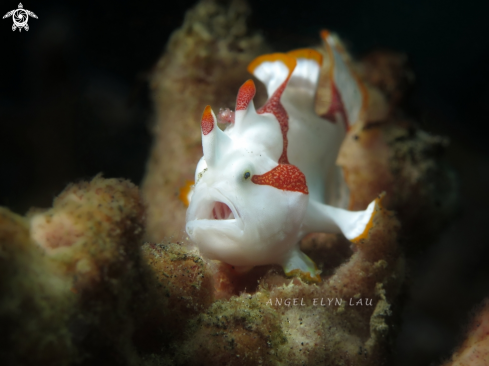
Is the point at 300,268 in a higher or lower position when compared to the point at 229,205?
lower

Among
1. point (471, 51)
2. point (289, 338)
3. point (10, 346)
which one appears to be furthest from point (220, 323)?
point (471, 51)

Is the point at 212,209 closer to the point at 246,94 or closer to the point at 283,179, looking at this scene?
the point at 283,179

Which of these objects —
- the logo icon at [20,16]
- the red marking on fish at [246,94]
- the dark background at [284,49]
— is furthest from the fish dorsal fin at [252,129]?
the logo icon at [20,16]

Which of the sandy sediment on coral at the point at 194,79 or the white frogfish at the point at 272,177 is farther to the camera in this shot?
the sandy sediment on coral at the point at 194,79

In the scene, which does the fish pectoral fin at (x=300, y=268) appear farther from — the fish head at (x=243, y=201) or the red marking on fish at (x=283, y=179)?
the red marking on fish at (x=283, y=179)

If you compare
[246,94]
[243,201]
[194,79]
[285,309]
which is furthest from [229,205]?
[194,79]

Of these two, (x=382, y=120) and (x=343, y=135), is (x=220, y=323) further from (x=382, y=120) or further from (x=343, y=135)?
(x=382, y=120)

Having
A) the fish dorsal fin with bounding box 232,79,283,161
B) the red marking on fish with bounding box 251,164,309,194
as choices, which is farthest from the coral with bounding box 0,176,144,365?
the fish dorsal fin with bounding box 232,79,283,161
